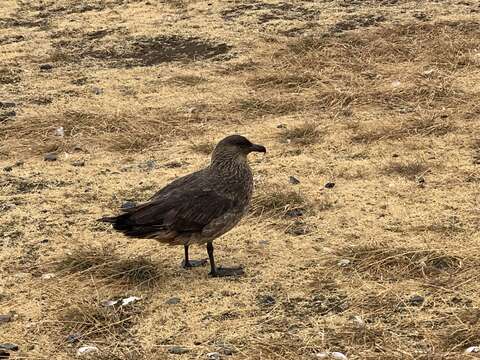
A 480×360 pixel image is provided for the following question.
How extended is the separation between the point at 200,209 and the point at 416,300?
1791mm

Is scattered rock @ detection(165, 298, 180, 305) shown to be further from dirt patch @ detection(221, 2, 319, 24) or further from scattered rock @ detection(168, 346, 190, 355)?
dirt patch @ detection(221, 2, 319, 24)

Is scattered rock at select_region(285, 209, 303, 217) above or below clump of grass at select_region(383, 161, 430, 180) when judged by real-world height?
above

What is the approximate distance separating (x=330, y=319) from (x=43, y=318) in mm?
2142

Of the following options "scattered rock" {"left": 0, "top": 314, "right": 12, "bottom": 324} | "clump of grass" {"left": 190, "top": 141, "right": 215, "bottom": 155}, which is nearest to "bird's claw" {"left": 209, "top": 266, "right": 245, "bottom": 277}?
"scattered rock" {"left": 0, "top": 314, "right": 12, "bottom": 324}

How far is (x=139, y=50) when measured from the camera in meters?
12.8

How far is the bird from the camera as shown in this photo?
19.8 feet

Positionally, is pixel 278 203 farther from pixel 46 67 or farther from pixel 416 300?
pixel 46 67

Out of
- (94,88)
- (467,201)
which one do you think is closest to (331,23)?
(94,88)

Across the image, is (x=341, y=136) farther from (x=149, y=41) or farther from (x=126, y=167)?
(x=149, y=41)

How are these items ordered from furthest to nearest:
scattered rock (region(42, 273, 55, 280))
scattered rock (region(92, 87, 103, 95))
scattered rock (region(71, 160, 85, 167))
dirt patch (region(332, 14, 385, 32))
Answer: dirt patch (region(332, 14, 385, 32)) → scattered rock (region(92, 87, 103, 95)) → scattered rock (region(71, 160, 85, 167)) → scattered rock (region(42, 273, 55, 280))

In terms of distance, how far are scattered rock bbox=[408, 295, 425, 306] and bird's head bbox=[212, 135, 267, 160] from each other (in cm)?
183

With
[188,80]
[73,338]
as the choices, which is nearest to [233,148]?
[73,338]

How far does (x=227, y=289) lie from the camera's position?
19.8 ft

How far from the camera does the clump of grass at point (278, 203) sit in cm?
727
